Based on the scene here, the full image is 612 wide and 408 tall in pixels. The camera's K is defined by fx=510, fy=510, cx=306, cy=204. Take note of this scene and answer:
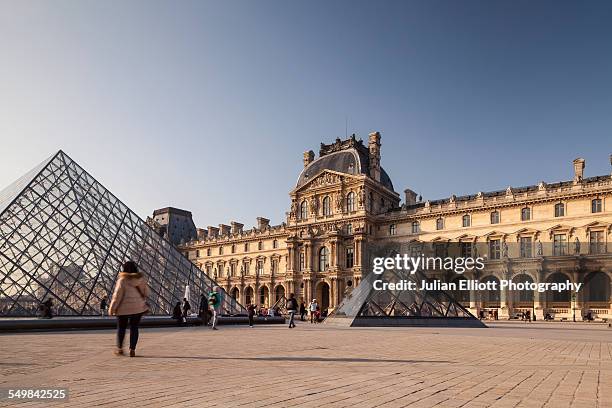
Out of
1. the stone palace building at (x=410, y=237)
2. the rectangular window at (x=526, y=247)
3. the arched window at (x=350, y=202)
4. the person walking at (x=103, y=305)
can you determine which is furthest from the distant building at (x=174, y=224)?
the person walking at (x=103, y=305)

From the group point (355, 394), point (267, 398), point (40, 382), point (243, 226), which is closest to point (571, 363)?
point (355, 394)

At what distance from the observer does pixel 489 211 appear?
1837 inches

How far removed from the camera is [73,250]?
66.2 ft

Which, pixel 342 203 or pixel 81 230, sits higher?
pixel 342 203

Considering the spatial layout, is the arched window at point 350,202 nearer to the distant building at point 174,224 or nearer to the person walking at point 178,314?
the distant building at point 174,224

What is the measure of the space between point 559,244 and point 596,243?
2766mm

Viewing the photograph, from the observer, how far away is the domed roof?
180ft

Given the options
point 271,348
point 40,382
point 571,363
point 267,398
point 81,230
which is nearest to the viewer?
point 267,398

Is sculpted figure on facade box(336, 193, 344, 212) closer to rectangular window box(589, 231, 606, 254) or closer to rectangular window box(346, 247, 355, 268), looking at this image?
rectangular window box(346, 247, 355, 268)

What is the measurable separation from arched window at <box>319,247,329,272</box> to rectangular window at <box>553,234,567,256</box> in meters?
22.3

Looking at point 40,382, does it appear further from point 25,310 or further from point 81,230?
point 81,230

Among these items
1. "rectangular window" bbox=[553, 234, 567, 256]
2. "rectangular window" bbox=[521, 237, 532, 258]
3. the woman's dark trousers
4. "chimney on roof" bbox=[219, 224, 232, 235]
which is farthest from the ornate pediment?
the woman's dark trousers

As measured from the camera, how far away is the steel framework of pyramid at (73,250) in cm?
1812

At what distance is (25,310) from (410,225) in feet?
130
